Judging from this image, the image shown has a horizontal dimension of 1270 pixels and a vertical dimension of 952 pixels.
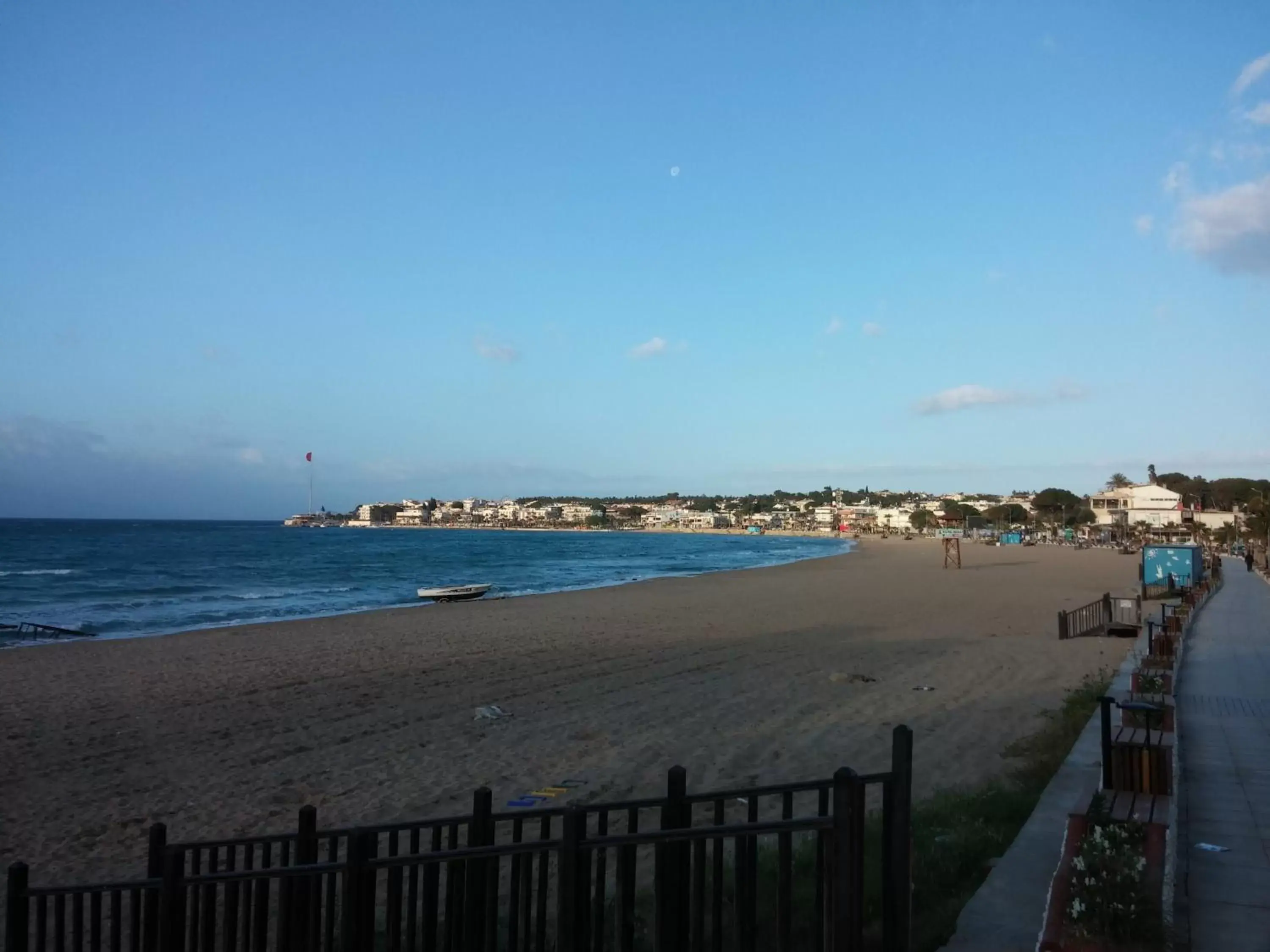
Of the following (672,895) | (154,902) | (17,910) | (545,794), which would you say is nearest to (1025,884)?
(672,895)

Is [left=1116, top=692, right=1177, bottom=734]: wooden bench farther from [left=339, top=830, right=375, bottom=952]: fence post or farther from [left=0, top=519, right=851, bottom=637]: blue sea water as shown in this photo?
[left=0, top=519, right=851, bottom=637]: blue sea water

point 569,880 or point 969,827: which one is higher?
point 569,880

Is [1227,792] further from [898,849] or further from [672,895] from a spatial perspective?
[672,895]

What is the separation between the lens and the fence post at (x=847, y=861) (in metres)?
3.35

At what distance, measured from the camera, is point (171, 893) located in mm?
3432

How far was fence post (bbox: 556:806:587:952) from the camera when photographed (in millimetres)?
3111

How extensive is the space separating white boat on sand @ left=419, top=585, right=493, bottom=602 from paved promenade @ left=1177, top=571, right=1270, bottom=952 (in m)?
26.7

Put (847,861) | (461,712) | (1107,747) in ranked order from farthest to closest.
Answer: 1. (461,712)
2. (1107,747)
3. (847,861)

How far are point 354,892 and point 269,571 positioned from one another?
58055mm

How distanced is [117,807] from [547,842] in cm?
804

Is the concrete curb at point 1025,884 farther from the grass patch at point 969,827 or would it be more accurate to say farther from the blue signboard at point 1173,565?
the blue signboard at point 1173,565

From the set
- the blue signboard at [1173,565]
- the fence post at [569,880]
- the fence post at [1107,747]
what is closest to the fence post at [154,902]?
the fence post at [569,880]

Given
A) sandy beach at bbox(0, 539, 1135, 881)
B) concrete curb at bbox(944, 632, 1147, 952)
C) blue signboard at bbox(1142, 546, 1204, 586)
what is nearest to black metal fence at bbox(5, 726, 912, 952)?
concrete curb at bbox(944, 632, 1147, 952)

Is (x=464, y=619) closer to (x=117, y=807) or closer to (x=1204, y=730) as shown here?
(x=117, y=807)
